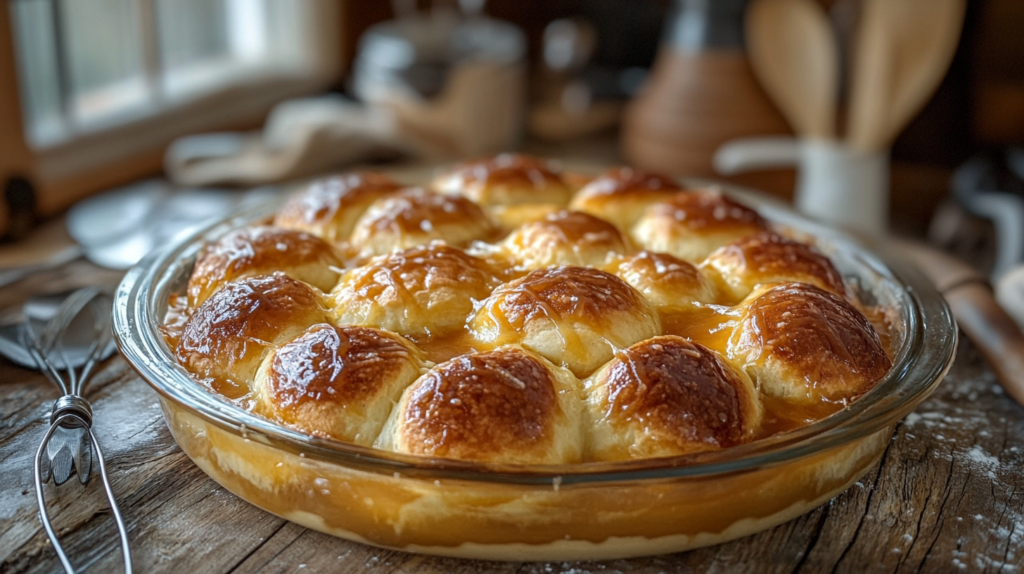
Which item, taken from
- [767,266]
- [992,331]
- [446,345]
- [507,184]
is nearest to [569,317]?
[446,345]

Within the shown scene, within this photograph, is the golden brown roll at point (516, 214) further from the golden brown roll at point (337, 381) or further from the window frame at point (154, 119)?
the window frame at point (154, 119)

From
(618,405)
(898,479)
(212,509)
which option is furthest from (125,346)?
(898,479)

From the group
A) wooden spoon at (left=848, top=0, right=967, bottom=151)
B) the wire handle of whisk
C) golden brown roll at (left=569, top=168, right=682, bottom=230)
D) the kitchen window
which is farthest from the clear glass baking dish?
the kitchen window

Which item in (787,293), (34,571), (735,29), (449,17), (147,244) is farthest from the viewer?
(449,17)

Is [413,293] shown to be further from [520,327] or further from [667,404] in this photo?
[667,404]

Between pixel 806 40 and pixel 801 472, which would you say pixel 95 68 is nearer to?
pixel 806 40
